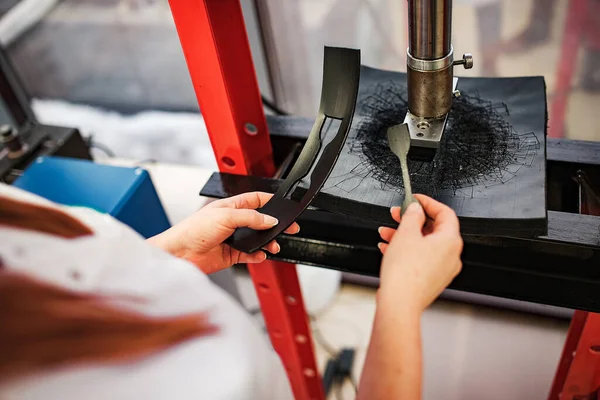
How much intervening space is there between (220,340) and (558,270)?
0.52m

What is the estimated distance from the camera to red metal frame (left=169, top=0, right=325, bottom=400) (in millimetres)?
724

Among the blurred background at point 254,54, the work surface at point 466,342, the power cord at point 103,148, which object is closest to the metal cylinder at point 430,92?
the blurred background at point 254,54

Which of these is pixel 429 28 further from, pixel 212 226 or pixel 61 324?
pixel 61 324

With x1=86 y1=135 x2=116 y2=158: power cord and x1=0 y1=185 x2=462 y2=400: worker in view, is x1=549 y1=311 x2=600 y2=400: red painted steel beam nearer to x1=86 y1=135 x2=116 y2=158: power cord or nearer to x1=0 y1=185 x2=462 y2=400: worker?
x1=0 y1=185 x2=462 y2=400: worker

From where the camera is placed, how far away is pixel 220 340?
37 centimetres

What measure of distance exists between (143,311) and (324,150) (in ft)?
1.54

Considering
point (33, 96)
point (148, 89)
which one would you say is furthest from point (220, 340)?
point (33, 96)

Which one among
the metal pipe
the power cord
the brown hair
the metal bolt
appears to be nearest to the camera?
the brown hair

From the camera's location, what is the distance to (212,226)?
2.39 feet

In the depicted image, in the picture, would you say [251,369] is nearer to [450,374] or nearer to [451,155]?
[451,155]

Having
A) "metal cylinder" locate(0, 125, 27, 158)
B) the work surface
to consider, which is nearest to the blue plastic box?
"metal cylinder" locate(0, 125, 27, 158)

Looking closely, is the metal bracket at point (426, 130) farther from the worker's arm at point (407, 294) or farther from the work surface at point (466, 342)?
the work surface at point (466, 342)

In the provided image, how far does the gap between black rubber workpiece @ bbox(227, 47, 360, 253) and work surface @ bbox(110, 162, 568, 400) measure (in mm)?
796

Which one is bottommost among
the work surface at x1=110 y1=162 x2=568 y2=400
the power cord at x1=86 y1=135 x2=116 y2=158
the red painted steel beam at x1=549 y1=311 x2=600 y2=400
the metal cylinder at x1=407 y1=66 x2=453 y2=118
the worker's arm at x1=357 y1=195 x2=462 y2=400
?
the work surface at x1=110 y1=162 x2=568 y2=400
